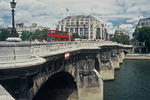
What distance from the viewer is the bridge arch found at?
2409cm

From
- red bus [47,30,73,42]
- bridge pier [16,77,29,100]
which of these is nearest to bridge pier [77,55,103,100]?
red bus [47,30,73,42]

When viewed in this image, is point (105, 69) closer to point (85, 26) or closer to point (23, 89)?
point (23, 89)

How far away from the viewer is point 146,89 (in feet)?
111

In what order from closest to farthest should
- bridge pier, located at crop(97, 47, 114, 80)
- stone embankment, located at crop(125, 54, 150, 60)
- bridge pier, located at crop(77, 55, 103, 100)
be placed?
bridge pier, located at crop(77, 55, 103, 100), bridge pier, located at crop(97, 47, 114, 80), stone embankment, located at crop(125, 54, 150, 60)

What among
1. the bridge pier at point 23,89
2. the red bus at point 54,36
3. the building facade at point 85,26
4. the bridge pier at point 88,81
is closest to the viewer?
the bridge pier at point 23,89

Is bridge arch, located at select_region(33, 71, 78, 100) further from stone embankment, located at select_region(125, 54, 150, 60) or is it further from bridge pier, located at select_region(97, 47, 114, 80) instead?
stone embankment, located at select_region(125, 54, 150, 60)

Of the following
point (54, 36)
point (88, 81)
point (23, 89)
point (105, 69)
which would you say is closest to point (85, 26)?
point (105, 69)

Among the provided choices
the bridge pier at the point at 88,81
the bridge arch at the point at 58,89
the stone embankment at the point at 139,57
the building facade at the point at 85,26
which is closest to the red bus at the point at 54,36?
the bridge pier at the point at 88,81

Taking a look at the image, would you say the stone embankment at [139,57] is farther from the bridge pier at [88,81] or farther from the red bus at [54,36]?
the bridge pier at [88,81]

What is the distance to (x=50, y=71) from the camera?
14.7m

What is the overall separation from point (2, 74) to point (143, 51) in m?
120

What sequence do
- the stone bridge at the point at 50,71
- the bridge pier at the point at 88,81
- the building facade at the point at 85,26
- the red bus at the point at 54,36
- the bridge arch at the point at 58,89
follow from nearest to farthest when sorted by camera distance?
the stone bridge at the point at 50,71
the bridge pier at the point at 88,81
the bridge arch at the point at 58,89
the red bus at the point at 54,36
the building facade at the point at 85,26

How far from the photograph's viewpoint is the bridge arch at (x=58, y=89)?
2409 centimetres

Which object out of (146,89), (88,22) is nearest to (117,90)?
(146,89)
